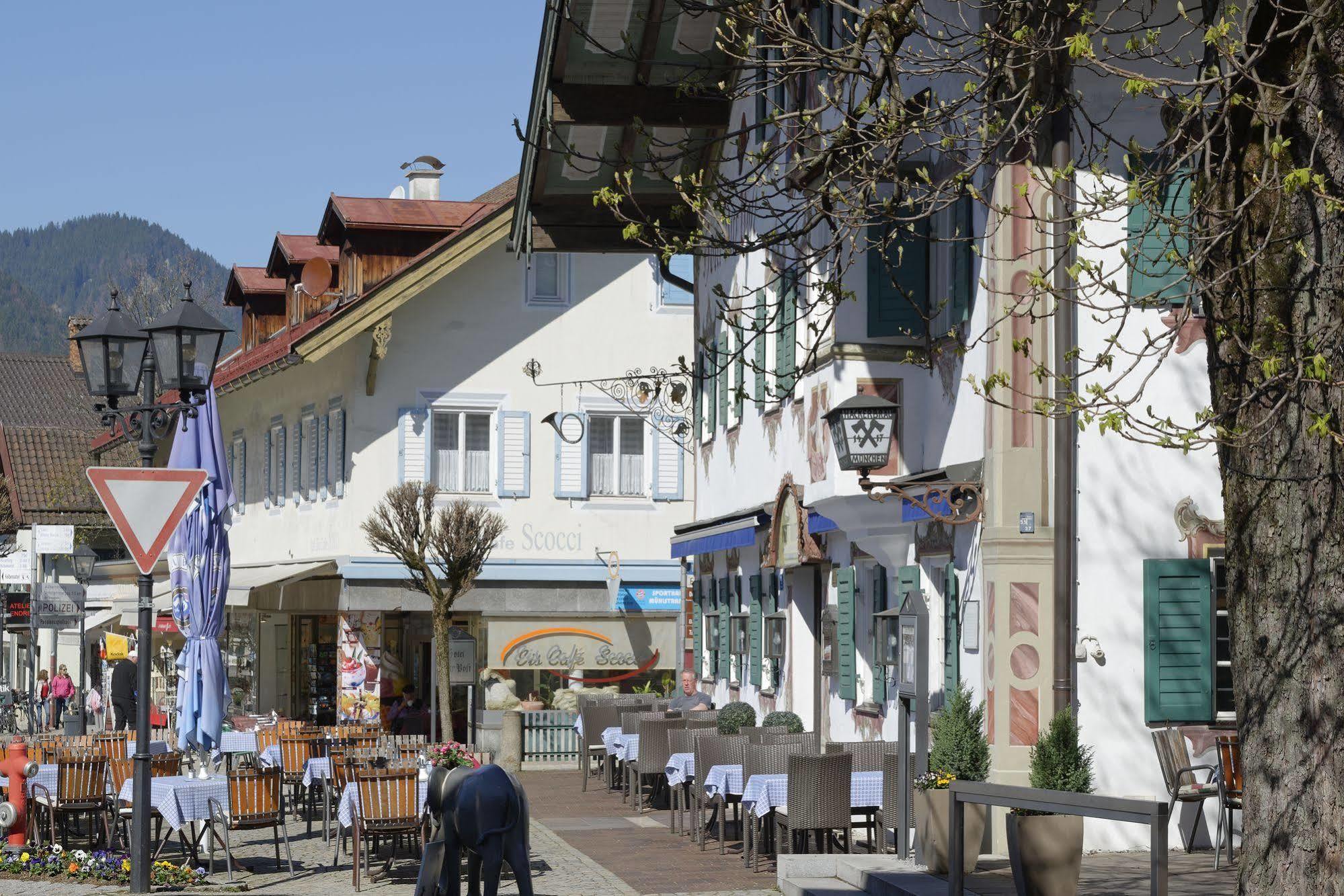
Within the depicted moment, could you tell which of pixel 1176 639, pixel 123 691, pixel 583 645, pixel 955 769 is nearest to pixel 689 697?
pixel 583 645

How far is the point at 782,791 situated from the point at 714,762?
1791 millimetres

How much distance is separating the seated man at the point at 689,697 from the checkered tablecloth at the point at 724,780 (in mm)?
7042

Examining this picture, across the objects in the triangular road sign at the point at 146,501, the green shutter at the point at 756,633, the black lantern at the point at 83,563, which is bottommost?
the green shutter at the point at 756,633

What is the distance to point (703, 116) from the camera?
23062 millimetres

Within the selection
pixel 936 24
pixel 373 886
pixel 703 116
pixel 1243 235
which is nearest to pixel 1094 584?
pixel 936 24

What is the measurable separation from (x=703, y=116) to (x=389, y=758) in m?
9.72

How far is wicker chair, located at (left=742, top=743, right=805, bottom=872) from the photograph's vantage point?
15.1 meters

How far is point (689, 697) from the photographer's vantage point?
24250 millimetres

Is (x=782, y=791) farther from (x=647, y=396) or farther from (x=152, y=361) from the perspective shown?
(x=647, y=396)

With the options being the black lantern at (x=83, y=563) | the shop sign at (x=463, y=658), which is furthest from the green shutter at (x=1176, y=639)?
the black lantern at (x=83, y=563)

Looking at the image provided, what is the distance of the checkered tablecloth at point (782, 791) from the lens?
48.1 ft

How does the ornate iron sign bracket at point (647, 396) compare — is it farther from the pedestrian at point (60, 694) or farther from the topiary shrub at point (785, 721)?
the pedestrian at point (60, 694)

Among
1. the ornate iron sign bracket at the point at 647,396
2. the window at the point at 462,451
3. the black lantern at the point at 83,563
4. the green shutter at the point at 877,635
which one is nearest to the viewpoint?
the green shutter at the point at 877,635

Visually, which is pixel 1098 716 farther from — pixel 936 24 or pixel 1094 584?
pixel 936 24
